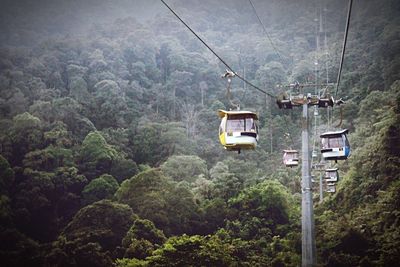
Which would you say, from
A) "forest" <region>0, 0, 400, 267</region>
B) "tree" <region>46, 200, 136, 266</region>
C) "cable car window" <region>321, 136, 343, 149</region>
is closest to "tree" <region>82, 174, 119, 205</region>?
"forest" <region>0, 0, 400, 267</region>

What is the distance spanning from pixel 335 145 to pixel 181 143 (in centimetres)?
2143

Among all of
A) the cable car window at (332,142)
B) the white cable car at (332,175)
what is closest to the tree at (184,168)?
the white cable car at (332,175)

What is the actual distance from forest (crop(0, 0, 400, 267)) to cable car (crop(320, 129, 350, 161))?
1.67 m

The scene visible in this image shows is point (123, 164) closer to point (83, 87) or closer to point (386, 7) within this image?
point (83, 87)

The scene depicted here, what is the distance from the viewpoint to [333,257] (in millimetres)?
16922

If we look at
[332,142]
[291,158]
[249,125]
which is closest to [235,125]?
[249,125]

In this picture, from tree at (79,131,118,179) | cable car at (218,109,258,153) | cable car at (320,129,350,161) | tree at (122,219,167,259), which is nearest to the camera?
cable car at (218,109,258,153)

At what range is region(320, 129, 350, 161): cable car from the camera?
10.4m

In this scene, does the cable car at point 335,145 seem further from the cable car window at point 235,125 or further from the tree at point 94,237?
the tree at point 94,237

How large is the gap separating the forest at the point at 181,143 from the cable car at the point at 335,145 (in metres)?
1.67

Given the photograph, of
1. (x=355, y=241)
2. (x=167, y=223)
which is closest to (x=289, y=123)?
(x=167, y=223)

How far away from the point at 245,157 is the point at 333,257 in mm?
13156

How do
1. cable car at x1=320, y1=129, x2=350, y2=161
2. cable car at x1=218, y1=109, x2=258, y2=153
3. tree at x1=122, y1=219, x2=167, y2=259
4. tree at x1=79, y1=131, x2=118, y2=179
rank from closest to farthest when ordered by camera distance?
cable car at x1=218, y1=109, x2=258, y2=153 → cable car at x1=320, y1=129, x2=350, y2=161 → tree at x1=122, y1=219, x2=167, y2=259 → tree at x1=79, y1=131, x2=118, y2=179

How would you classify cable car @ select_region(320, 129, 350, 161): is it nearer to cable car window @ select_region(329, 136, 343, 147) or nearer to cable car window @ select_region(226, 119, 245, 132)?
cable car window @ select_region(329, 136, 343, 147)
